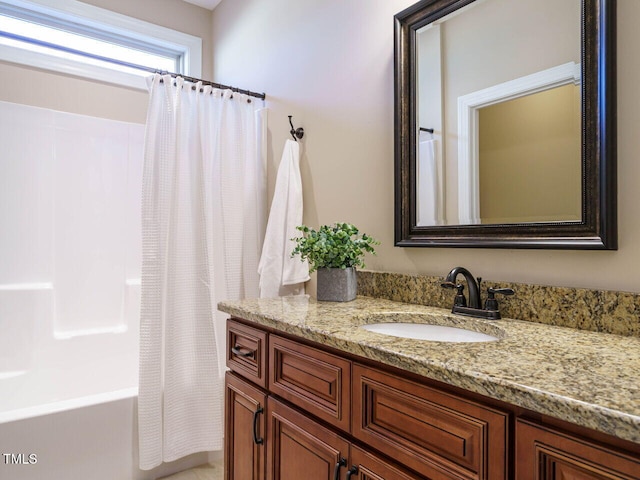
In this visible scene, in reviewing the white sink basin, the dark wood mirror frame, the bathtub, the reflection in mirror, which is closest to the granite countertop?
the white sink basin

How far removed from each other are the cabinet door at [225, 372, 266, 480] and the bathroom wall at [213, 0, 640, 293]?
694 millimetres

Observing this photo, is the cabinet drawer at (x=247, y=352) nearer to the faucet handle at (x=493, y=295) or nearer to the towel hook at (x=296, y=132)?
the faucet handle at (x=493, y=295)

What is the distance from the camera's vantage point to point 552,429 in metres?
0.63

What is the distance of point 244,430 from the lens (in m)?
1.40

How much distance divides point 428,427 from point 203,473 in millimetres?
1697

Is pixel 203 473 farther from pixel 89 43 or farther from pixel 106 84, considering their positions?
pixel 89 43

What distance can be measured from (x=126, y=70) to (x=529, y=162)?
2630 millimetres

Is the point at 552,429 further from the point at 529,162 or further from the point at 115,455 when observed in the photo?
the point at 115,455

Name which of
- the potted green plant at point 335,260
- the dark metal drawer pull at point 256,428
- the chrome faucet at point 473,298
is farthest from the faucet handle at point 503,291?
the dark metal drawer pull at point 256,428

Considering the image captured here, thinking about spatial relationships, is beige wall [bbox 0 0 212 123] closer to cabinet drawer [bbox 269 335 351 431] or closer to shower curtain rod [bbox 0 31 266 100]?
shower curtain rod [bbox 0 31 266 100]

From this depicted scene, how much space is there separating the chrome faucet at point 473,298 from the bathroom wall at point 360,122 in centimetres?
9

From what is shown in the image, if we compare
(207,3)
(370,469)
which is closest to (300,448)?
(370,469)

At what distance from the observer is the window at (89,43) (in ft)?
8.08

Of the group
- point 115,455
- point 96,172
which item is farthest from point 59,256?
point 115,455
